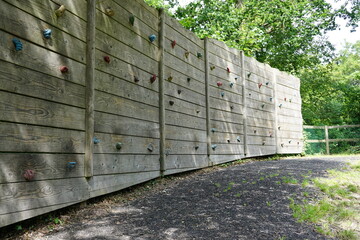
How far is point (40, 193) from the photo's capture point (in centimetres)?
307

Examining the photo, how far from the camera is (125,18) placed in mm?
4770

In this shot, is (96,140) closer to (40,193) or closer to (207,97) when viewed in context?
(40,193)

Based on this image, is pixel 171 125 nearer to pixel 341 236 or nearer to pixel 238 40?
pixel 341 236

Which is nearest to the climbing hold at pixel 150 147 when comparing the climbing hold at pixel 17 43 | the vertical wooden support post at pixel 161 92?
the vertical wooden support post at pixel 161 92

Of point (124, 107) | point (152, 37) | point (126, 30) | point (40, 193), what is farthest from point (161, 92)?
point (40, 193)

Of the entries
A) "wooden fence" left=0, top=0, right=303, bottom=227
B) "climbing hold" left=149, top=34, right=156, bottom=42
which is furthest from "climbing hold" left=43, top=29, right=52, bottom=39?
"climbing hold" left=149, top=34, right=156, bottom=42

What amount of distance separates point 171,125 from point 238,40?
7739mm

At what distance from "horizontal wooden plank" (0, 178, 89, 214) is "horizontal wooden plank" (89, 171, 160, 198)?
0.16 metres

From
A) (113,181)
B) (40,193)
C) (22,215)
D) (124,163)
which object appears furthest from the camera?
(124,163)

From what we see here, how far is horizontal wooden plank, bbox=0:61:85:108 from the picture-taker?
2811mm

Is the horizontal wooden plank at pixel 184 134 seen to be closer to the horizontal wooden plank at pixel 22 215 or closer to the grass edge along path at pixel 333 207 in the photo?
the grass edge along path at pixel 333 207

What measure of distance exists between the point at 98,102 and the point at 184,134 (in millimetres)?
2505

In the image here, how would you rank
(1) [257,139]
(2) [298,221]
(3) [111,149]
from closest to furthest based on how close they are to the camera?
(2) [298,221], (3) [111,149], (1) [257,139]

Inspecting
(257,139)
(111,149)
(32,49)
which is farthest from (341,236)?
(257,139)
